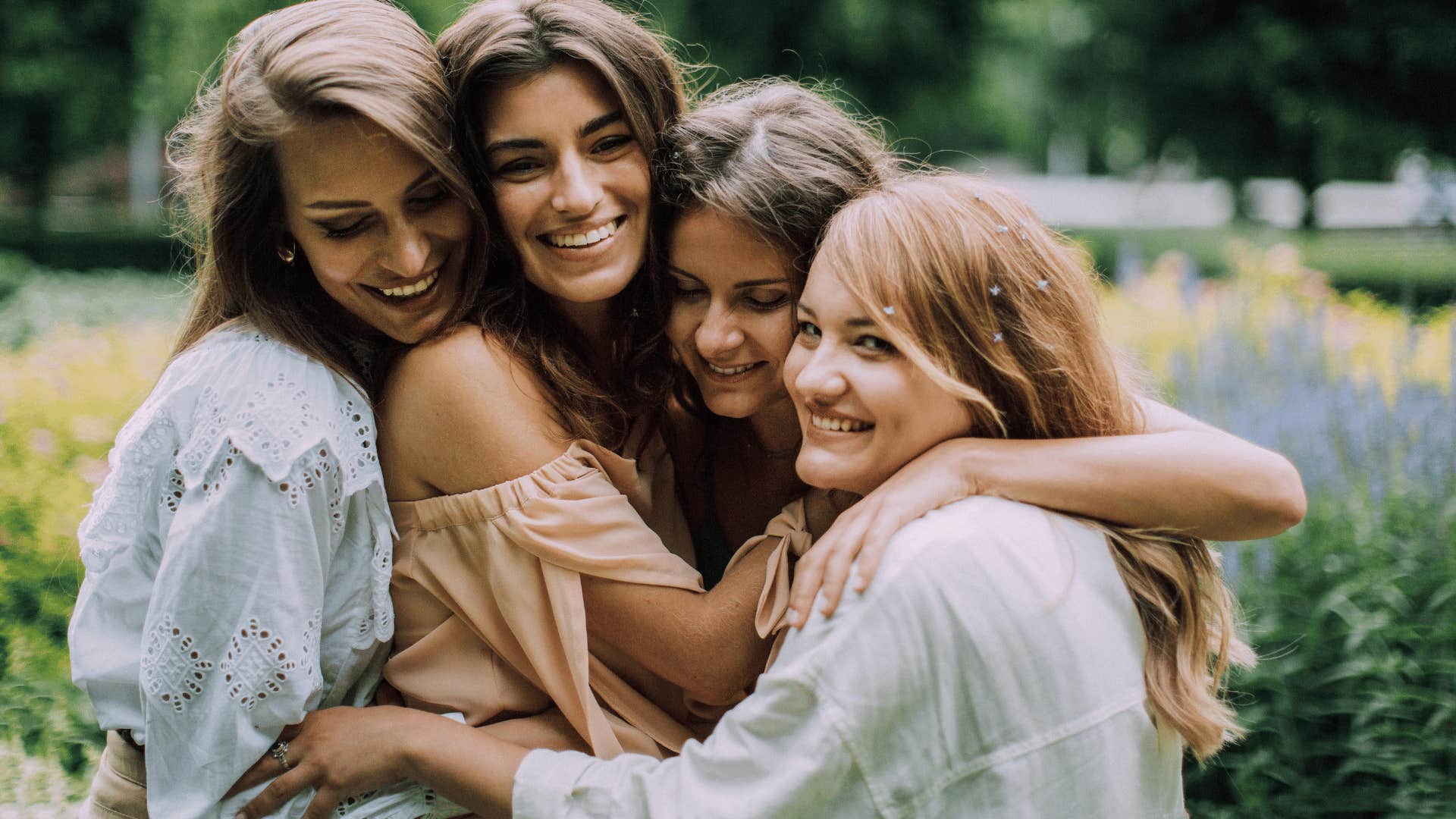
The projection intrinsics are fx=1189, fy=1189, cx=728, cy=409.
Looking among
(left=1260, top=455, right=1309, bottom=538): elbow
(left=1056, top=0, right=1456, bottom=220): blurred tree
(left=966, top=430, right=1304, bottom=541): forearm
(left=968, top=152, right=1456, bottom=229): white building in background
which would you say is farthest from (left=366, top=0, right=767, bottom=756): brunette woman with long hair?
(left=968, top=152, right=1456, bottom=229): white building in background

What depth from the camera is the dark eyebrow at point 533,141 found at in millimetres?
2541

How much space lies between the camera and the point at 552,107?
2525 millimetres

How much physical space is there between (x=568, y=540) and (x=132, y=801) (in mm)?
987

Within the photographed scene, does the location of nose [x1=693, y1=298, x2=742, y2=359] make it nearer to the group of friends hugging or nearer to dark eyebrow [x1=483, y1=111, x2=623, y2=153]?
the group of friends hugging

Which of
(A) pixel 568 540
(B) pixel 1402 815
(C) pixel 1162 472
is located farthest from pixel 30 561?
(B) pixel 1402 815

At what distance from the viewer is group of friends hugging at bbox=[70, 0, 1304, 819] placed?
1.86 metres

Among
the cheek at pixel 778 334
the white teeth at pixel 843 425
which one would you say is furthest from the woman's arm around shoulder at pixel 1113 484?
the cheek at pixel 778 334

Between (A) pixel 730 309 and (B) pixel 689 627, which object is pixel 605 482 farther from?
(A) pixel 730 309

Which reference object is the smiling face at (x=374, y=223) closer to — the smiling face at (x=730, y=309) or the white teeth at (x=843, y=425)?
the smiling face at (x=730, y=309)

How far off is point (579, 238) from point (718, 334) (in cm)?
38

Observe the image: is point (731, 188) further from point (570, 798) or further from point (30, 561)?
point (30, 561)

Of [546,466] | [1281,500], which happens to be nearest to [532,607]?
[546,466]

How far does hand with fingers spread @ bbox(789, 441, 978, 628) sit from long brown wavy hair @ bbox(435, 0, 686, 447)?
0.71 m

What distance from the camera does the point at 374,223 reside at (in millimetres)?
2428
